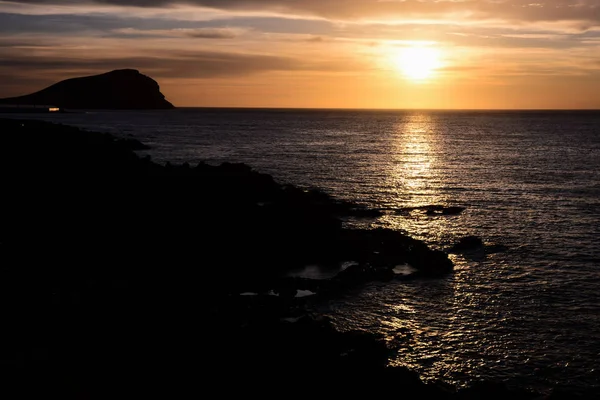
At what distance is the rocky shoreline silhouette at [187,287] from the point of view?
1788 centimetres

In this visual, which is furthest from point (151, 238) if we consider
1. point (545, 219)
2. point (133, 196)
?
point (545, 219)

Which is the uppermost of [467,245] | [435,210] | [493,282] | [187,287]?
[435,210]

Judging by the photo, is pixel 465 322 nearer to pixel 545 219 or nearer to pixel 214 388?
pixel 214 388

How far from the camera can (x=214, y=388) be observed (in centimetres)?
1722

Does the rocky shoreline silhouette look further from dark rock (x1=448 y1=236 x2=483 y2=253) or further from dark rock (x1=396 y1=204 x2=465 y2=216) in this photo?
dark rock (x1=396 y1=204 x2=465 y2=216)

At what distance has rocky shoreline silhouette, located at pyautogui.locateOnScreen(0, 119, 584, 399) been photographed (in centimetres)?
1788

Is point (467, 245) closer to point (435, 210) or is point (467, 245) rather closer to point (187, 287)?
point (435, 210)

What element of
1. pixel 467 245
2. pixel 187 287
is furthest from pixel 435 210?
pixel 187 287

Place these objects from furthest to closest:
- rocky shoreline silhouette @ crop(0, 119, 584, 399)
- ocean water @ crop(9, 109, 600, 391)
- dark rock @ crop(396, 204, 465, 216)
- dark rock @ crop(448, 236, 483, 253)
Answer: dark rock @ crop(396, 204, 465, 216), dark rock @ crop(448, 236, 483, 253), ocean water @ crop(9, 109, 600, 391), rocky shoreline silhouette @ crop(0, 119, 584, 399)

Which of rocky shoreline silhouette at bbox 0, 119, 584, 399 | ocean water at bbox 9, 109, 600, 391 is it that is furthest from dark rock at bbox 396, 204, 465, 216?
rocky shoreline silhouette at bbox 0, 119, 584, 399

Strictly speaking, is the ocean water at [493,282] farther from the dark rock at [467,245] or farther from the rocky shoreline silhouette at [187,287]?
the rocky shoreline silhouette at [187,287]

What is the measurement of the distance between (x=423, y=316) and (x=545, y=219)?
83.4 feet

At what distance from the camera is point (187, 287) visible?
2722 centimetres

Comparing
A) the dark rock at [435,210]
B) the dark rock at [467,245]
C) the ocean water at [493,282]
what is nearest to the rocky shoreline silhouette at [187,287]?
the ocean water at [493,282]
